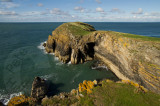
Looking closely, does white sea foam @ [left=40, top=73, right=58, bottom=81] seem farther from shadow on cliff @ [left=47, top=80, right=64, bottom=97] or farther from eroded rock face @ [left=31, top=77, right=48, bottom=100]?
eroded rock face @ [left=31, top=77, right=48, bottom=100]

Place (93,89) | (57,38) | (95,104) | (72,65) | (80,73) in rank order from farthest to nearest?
(57,38)
(72,65)
(80,73)
(93,89)
(95,104)

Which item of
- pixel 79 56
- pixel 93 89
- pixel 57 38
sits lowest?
pixel 93 89

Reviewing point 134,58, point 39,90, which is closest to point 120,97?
point 134,58

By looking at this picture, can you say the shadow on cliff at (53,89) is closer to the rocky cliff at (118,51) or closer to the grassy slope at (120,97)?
the grassy slope at (120,97)

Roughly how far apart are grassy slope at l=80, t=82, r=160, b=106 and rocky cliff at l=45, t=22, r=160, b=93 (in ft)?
11.1

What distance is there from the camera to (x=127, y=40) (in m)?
24.3

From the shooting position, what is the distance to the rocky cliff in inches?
743

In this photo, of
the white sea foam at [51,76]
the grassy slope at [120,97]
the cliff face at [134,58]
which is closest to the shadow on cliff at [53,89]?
the white sea foam at [51,76]

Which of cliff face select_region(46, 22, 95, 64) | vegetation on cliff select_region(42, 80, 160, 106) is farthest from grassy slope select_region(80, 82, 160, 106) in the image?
cliff face select_region(46, 22, 95, 64)

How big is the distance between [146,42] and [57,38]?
34716mm

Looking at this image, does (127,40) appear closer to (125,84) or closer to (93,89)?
(125,84)

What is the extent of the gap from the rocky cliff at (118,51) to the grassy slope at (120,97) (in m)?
3.39

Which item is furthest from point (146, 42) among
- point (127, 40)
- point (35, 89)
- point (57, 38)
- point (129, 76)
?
point (57, 38)

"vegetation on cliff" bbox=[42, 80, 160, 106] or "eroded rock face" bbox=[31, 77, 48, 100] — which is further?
"eroded rock face" bbox=[31, 77, 48, 100]
